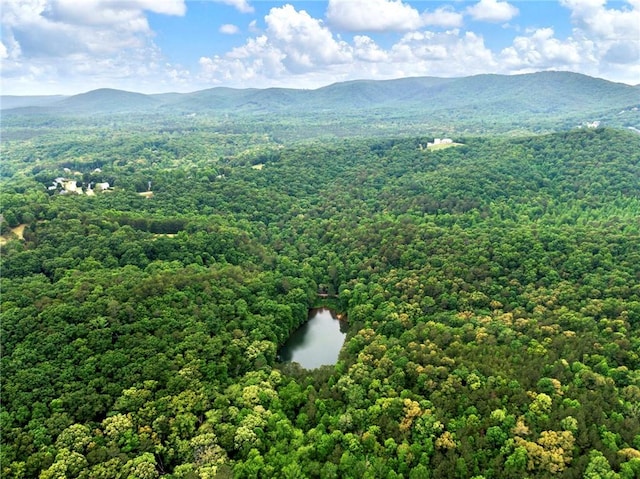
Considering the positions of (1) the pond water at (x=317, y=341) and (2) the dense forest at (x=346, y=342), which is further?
(1) the pond water at (x=317, y=341)

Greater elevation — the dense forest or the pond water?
the dense forest

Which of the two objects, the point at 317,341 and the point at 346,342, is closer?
the point at 346,342

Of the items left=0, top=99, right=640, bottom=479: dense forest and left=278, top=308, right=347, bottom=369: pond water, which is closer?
left=0, top=99, right=640, bottom=479: dense forest

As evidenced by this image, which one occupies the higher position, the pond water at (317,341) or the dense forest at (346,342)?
the dense forest at (346,342)

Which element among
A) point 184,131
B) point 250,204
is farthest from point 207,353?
point 184,131
